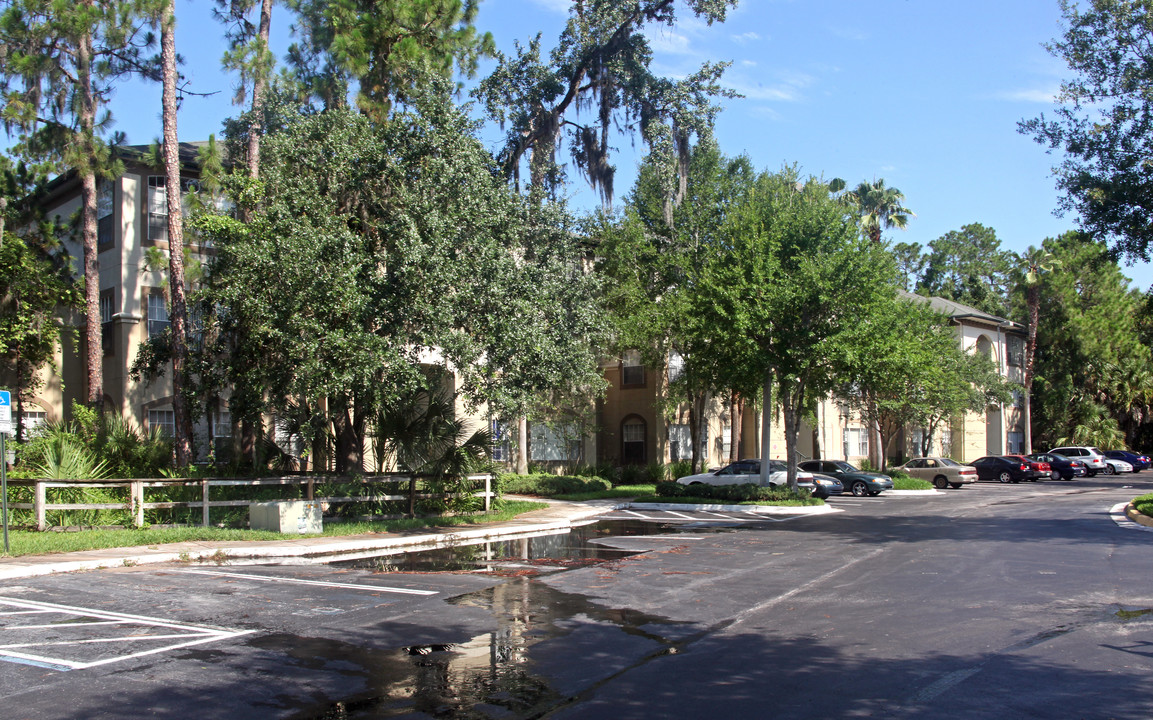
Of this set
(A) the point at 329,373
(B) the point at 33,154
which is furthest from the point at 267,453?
(B) the point at 33,154

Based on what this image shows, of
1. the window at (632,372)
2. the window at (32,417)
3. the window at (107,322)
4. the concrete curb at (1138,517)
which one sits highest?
the window at (107,322)

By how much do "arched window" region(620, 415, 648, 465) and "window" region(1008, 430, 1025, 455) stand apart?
109ft

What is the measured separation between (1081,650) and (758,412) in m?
35.0

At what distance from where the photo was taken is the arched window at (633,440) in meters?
40.8

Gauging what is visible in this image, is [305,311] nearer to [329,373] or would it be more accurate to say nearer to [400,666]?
[329,373]

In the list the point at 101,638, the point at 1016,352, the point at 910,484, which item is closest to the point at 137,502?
the point at 101,638

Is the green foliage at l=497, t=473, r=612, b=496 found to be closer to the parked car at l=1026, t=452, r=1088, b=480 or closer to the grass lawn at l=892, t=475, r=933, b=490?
the grass lawn at l=892, t=475, r=933, b=490

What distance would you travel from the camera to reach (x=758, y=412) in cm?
4278

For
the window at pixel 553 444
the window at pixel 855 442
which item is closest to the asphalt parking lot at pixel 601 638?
the window at pixel 553 444

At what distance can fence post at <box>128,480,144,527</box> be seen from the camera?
16.7 metres

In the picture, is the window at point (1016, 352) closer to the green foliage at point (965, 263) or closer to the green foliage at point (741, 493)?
the green foliage at point (965, 263)

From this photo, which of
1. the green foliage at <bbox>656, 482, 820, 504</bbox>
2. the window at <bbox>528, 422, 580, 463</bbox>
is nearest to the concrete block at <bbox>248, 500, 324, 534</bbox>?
the green foliage at <bbox>656, 482, 820, 504</bbox>

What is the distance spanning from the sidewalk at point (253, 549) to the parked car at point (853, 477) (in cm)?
1705

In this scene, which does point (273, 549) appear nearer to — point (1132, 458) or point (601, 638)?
point (601, 638)
